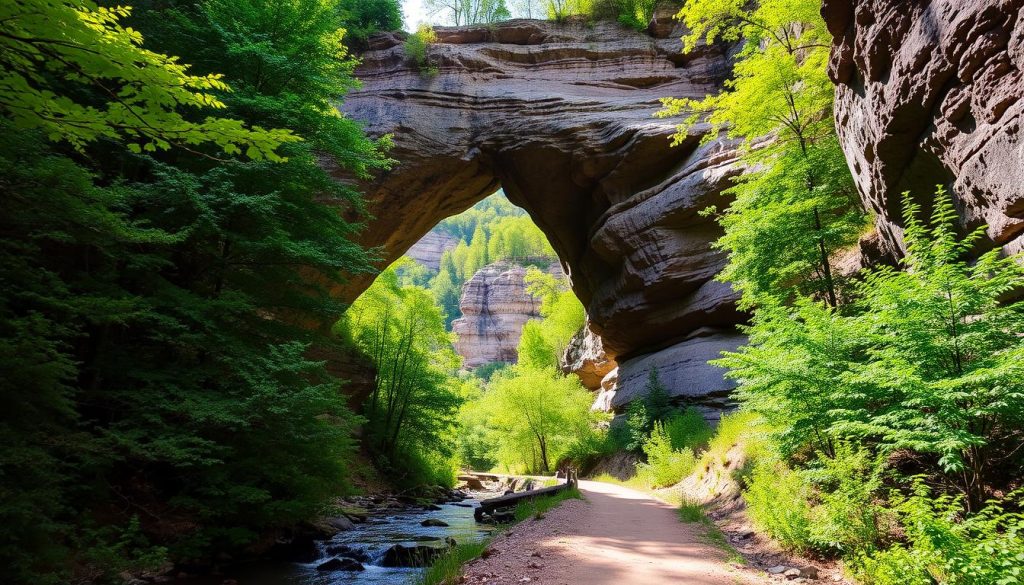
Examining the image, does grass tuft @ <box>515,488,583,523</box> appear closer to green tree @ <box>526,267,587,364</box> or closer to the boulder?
green tree @ <box>526,267,587,364</box>

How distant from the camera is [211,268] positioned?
29.5 ft

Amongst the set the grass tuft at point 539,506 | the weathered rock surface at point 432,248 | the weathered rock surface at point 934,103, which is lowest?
the grass tuft at point 539,506

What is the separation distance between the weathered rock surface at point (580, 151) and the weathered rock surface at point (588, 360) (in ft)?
22.0

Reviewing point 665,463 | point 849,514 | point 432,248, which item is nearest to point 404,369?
point 665,463

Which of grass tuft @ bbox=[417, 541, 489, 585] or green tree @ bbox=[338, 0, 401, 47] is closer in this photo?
grass tuft @ bbox=[417, 541, 489, 585]

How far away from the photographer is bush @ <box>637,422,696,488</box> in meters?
13.8

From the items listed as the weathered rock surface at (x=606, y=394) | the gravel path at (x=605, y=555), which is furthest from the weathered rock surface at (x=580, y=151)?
the gravel path at (x=605, y=555)

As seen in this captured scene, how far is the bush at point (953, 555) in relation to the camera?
2.96 metres

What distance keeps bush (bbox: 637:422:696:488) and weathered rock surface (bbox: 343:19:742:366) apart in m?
6.98

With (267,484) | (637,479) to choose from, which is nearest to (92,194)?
(267,484)

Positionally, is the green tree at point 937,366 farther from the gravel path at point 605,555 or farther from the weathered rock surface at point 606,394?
the weathered rock surface at point 606,394

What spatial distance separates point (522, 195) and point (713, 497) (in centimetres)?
1748

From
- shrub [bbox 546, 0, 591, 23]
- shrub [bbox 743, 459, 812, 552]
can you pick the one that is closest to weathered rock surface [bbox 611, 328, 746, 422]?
shrub [bbox 743, 459, 812, 552]

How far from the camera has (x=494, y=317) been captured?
67.9m
